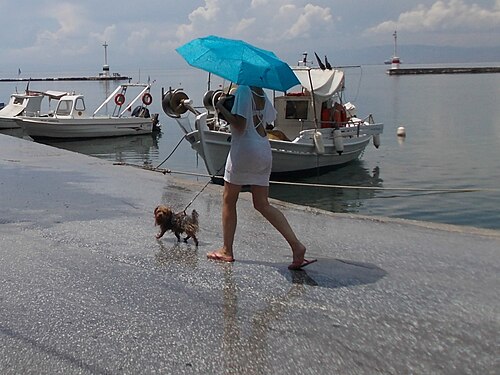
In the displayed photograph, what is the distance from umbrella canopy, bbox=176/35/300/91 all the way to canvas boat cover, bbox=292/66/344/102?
51.7ft

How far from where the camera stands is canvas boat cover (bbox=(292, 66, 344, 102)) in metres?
21.5

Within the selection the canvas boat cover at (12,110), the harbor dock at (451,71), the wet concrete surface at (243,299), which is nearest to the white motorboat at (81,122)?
the canvas boat cover at (12,110)

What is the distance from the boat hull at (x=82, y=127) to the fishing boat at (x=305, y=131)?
1444 centimetres

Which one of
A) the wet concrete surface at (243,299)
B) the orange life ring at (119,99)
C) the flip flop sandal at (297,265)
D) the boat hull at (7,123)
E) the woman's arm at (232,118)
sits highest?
the orange life ring at (119,99)

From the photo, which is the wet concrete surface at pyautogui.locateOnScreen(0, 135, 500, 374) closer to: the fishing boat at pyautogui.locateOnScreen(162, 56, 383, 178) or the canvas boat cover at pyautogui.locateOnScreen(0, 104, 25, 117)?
the fishing boat at pyautogui.locateOnScreen(162, 56, 383, 178)

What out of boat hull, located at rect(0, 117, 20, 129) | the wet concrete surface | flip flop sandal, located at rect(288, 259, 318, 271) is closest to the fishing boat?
the wet concrete surface

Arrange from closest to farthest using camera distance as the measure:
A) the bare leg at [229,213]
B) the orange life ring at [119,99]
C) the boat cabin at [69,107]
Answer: the bare leg at [229,213]
the boat cabin at [69,107]
the orange life ring at [119,99]

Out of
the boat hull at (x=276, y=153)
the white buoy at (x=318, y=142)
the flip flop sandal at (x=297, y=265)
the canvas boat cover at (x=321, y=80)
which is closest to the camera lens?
the flip flop sandal at (x=297, y=265)

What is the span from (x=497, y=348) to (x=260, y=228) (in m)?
4.09

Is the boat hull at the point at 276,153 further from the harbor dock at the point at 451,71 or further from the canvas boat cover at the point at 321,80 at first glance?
the harbor dock at the point at 451,71

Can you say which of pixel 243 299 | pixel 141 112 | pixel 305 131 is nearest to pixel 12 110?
pixel 141 112

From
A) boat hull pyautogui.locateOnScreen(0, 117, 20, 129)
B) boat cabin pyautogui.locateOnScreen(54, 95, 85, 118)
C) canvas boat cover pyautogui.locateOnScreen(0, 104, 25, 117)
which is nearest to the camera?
boat hull pyautogui.locateOnScreen(0, 117, 20, 129)

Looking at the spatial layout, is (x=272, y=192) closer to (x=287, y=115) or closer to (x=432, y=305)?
(x=287, y=115)

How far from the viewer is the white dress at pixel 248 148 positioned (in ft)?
17.1
